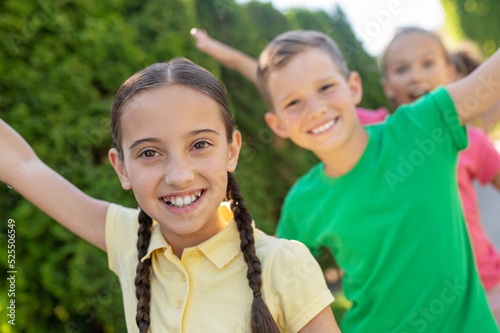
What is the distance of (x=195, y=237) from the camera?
1.68m

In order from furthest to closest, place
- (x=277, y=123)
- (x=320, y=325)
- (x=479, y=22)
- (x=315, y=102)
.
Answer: (x=479, y=22) → (x=277, y=123) → (x=315, y=102) → (x=320, y=325)

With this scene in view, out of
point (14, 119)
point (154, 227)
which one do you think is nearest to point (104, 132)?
point (14, 119)

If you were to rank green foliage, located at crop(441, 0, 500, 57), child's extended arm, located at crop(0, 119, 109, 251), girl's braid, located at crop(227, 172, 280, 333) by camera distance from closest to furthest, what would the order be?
1. girl's braid, located at crop(227, 172, 280, 333)
2. child's extended arm, located at crop(0, 119, 109, 251)
3. green foliage, located at crop(441, 0, 500, 57)

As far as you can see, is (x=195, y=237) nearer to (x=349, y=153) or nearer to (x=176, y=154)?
(x=176, y=154)

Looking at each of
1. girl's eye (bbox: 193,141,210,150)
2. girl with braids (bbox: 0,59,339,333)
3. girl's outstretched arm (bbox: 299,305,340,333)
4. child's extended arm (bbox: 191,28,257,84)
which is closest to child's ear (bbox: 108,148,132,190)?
girl with braids (bbox: 0,59,339,333)

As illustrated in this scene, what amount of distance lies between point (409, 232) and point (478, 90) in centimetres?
65

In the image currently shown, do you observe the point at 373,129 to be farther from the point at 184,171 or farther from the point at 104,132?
the point at 104,132

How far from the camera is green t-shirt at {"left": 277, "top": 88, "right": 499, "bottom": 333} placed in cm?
195

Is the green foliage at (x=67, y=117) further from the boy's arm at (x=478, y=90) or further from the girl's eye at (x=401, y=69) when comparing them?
the boy's arm at (x=478, y=90)

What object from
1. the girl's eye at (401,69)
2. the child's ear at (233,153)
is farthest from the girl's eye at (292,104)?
the girl's eye at (401,69)

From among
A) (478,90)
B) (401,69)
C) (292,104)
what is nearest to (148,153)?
(292,104)

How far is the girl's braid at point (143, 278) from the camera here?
1529mm

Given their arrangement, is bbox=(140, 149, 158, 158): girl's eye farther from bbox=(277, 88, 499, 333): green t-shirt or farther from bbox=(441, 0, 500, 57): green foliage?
bbox=(441, 0, 500, 57): green foliage

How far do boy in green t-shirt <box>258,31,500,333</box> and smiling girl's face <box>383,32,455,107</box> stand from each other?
A: 32.1 inches
